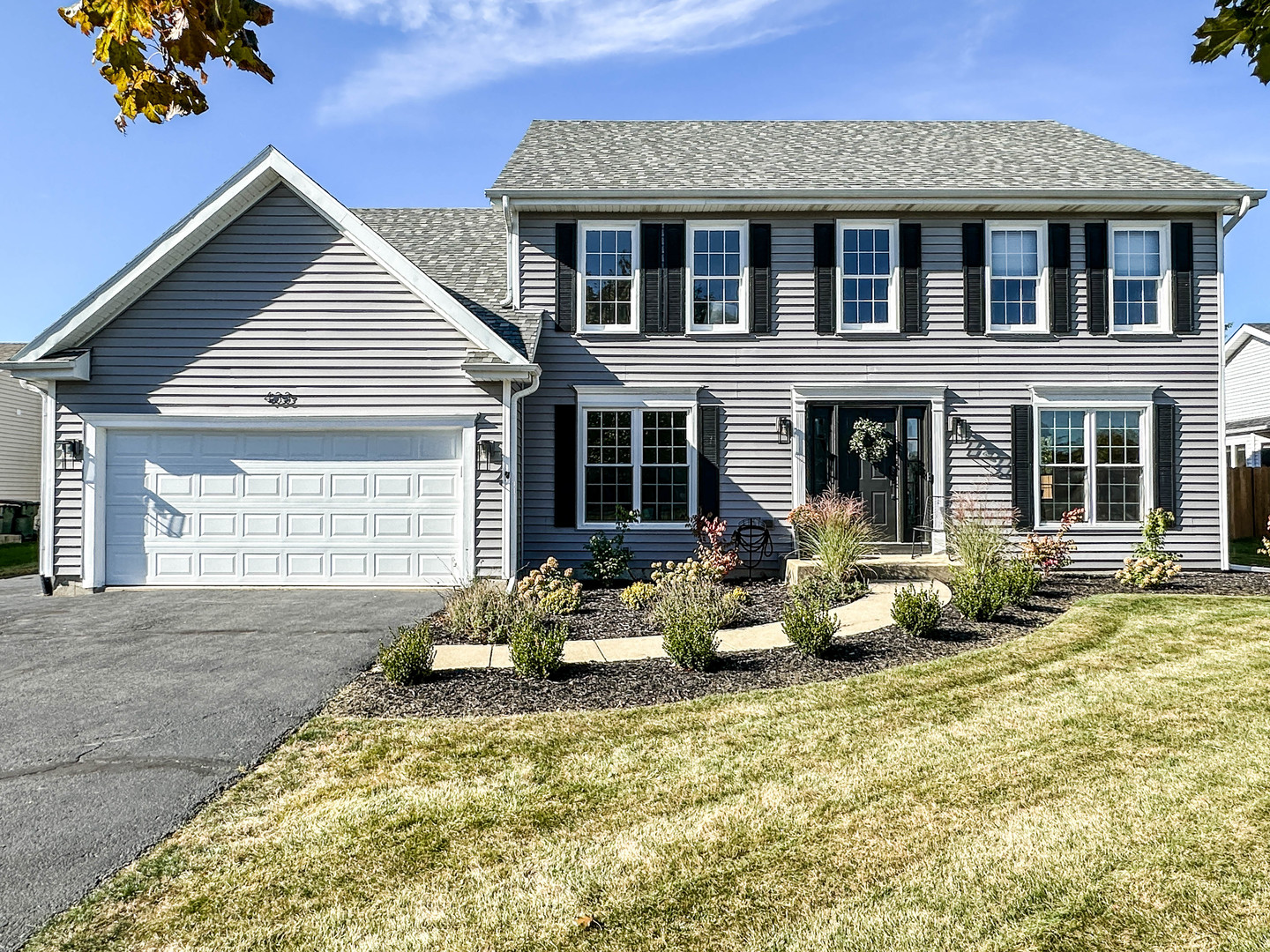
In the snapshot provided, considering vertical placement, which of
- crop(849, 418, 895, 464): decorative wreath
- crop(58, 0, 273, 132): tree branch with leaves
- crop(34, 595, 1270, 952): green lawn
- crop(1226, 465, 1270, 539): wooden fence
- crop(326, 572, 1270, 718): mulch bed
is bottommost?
crop(34, 595, 1270, 952): green lawn

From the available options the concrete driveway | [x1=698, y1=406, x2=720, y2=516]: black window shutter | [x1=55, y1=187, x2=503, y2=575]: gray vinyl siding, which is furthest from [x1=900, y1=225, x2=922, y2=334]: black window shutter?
the concrete driveway

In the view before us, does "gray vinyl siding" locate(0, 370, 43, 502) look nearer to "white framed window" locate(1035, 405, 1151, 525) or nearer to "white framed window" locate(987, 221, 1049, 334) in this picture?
"white framed window" locate(987, 221, 1049, 334)

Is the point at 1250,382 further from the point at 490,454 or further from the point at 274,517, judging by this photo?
the point at 274,517

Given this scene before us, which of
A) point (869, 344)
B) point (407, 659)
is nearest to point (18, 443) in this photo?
point (407, 659)

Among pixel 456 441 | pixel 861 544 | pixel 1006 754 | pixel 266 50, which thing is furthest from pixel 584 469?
pixel 266 50

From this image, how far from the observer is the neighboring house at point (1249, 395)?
2092cm

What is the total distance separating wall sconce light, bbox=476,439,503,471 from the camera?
10773 mm

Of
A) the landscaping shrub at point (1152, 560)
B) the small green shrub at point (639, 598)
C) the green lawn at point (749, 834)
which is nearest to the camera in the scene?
the green lawn at point (749, 834)

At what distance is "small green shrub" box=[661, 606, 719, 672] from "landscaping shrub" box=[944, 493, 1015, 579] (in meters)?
3.49

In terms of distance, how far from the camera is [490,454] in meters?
10.8

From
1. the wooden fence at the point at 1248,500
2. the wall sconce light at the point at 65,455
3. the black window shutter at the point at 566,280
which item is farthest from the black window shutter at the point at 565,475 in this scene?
the wooden fence at the point at 1248,500

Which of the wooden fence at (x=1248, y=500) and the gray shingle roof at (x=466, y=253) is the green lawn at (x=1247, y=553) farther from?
the gray shingle roof at (x=466, y=253)

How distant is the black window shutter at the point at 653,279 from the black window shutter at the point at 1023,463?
5.89 metres

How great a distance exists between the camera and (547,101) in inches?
621
